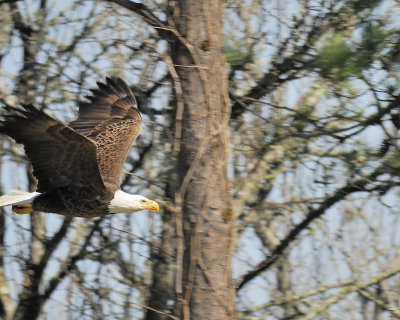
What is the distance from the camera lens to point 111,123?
6.48 metres

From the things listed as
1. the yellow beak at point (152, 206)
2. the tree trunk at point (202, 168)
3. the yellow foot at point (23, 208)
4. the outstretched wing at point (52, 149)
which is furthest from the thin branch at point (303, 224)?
the yellow foot at point (23, 208)

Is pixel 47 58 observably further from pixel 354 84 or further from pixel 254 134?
pixel 354 84

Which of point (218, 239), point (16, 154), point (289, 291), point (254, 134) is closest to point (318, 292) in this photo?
point (289, 291)

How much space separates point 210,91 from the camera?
508 centimetres

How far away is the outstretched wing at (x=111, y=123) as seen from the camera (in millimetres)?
6074

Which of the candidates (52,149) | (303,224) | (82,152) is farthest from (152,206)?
(303,224)

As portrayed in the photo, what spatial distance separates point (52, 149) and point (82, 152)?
0.18 meters

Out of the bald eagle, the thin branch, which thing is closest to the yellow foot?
the bald eagle

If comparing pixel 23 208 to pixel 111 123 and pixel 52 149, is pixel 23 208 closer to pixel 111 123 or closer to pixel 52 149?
pixel 52 149

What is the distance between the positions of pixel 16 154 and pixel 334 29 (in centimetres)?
253

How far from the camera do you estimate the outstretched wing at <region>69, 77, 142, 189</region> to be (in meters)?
6.07

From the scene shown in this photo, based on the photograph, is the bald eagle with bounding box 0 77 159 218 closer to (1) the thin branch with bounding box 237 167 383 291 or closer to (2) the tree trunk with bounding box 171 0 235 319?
(2) the tree trunk with bounding box 171 0 235 319

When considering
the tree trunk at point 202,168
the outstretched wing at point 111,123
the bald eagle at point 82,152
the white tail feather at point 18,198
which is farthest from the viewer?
the outstretched wing at point 111,123

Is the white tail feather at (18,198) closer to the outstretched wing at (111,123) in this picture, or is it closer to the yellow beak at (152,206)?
the outstretched wing at (111,123)
